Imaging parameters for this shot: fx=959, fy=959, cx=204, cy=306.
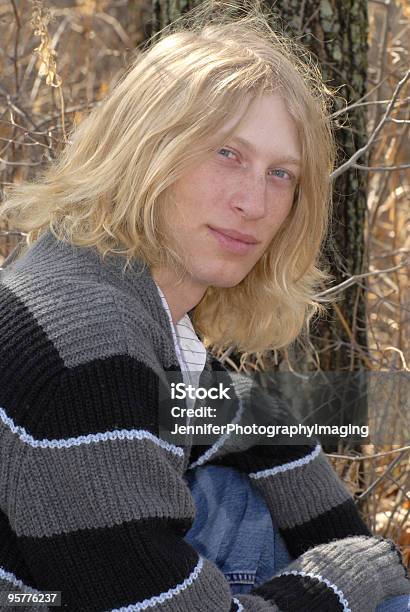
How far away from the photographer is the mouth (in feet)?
6.12

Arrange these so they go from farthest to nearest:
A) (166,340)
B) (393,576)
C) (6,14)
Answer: (6,14) → (393,576) → (166,340)

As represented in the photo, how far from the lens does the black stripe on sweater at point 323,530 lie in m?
2.09

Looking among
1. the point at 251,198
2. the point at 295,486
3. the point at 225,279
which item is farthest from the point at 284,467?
the point at 251,198

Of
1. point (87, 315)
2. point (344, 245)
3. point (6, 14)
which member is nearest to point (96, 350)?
point (87, 315)

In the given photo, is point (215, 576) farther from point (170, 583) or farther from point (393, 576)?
point (393, 576)

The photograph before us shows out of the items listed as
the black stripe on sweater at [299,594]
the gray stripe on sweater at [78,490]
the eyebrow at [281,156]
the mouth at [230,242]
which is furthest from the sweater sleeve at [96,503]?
the eyebrow at [281,156]

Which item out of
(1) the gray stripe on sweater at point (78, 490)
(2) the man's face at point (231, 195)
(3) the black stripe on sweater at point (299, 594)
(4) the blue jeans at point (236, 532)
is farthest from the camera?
(4) the blue jeans at point (236, 532)

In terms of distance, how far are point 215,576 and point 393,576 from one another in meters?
0.53

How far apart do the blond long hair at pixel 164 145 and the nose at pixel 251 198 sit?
4.3 inches

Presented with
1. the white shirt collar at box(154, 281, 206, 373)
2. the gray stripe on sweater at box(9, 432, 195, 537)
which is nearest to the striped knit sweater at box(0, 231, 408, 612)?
the gray stripe on sweater at box(9, 432, 195, 537)

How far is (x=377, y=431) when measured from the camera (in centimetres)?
291

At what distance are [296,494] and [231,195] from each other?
70 centimetres

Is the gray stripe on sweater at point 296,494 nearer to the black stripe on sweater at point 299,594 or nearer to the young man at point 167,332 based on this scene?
the young man at point 167,332

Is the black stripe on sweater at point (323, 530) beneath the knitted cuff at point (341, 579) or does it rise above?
beneath
